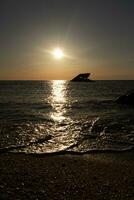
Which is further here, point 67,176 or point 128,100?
point 128,100

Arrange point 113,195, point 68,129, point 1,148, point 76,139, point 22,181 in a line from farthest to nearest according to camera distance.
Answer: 1. point 68,129
2. point 76,139
3. point 1,148
4. point 22,181
5. point 113,195

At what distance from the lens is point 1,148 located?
11.8 m

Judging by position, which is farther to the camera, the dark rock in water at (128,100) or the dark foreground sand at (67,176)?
the dark rock in water at (128,100)

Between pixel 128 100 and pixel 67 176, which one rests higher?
pixel 128 100

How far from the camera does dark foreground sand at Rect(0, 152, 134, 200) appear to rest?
274 inches

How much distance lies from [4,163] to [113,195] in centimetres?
421

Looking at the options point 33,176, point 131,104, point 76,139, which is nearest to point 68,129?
Answer: point 76,139

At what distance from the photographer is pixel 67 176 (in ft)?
27.3

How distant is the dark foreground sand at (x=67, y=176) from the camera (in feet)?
22.8

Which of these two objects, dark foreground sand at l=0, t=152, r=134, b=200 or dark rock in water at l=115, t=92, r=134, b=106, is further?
dark rock in water at l=115, t=92, r=134, b=106

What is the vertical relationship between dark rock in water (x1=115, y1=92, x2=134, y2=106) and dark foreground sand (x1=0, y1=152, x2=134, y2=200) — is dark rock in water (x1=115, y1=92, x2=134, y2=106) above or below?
above

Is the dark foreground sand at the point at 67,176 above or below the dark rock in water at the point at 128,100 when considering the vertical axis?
below

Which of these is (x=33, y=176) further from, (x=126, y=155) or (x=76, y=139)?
(x=76, y=139)

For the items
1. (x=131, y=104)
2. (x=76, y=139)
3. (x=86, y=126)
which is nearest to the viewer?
Result: (x=76, y=139)
